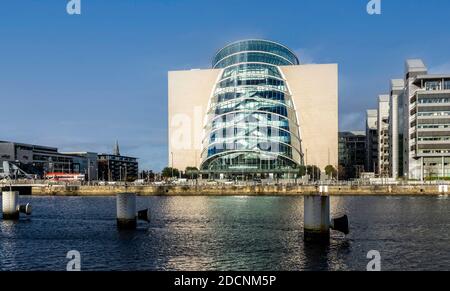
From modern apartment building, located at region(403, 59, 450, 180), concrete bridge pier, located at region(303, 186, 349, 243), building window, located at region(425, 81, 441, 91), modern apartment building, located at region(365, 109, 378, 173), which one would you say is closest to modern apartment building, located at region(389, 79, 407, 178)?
modern apartment building, located at region(403, 59, 450, 180)

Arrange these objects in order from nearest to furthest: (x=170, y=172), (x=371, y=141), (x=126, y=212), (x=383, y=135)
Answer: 1. (x=126, y=212)
2. (x=170, y=172)
3. (x=383, y=135)
4. (x=371, y=141)

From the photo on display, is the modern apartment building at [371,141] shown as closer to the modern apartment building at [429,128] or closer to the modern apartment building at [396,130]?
the modern apartment building at [396,130]

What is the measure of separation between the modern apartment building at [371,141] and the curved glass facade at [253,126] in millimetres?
53204

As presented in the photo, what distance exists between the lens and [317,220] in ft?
98.0

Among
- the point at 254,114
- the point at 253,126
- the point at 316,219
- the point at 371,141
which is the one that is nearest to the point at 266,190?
the point at 253,126

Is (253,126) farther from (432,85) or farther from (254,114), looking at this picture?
(432,85)

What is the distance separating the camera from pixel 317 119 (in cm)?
13400

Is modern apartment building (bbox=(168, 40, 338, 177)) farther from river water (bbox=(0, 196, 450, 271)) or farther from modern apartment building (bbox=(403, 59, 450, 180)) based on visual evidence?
river water (bbox=(0, 196, 450, 271))

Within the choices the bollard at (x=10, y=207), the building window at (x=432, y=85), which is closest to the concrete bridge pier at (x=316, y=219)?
the bollard at (x=10, y=207)

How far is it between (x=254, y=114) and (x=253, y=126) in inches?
116

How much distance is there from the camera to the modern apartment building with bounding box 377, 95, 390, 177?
152m

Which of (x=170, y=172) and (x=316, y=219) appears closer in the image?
(x=316, y=219)
